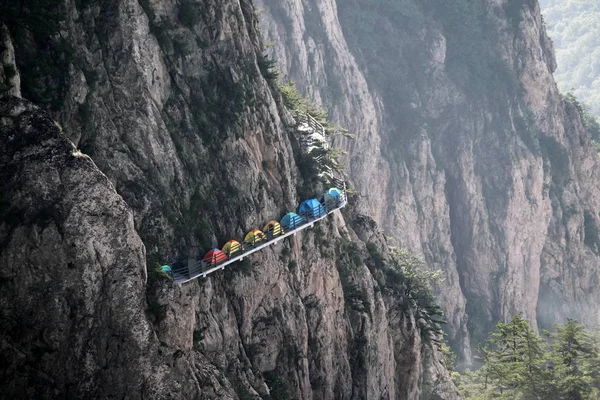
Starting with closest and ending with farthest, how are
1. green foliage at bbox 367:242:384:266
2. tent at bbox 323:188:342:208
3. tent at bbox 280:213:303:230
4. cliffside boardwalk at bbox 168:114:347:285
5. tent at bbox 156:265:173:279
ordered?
tent at bbox 156:265:173:279
cliffside boardwalk at bbox 168:114:347:285
tent at bbox 280:213:303:230
tent at bbox 323:188:342:208
green foliage at bbox 367:242:384:266

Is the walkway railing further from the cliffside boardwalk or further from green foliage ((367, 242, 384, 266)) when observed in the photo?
green foliage ((367, 242, 384, 266))

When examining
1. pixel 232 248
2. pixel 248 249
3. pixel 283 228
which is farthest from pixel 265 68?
pixel 232 248

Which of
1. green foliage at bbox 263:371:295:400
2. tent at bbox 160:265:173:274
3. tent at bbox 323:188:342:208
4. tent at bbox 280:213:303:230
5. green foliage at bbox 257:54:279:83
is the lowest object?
green foliage at bbox 263:371:295:400

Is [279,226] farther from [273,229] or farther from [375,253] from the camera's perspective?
[375,253]

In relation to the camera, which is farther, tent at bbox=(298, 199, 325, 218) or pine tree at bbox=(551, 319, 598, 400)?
pine tree at bbox=(551, 319, 598, 400)

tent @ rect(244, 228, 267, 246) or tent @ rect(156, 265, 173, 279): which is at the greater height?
tent @ rect(156, 265, 173, 279)

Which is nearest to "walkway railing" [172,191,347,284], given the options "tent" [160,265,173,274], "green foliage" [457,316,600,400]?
"tent" [160,265,173,274]

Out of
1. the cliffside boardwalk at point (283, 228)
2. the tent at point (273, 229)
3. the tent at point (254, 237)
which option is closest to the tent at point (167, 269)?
the cliffside boardwalk at point (283, 228)

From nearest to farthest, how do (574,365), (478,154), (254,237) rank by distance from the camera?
(254,237)
(574,365)
(478,154)
